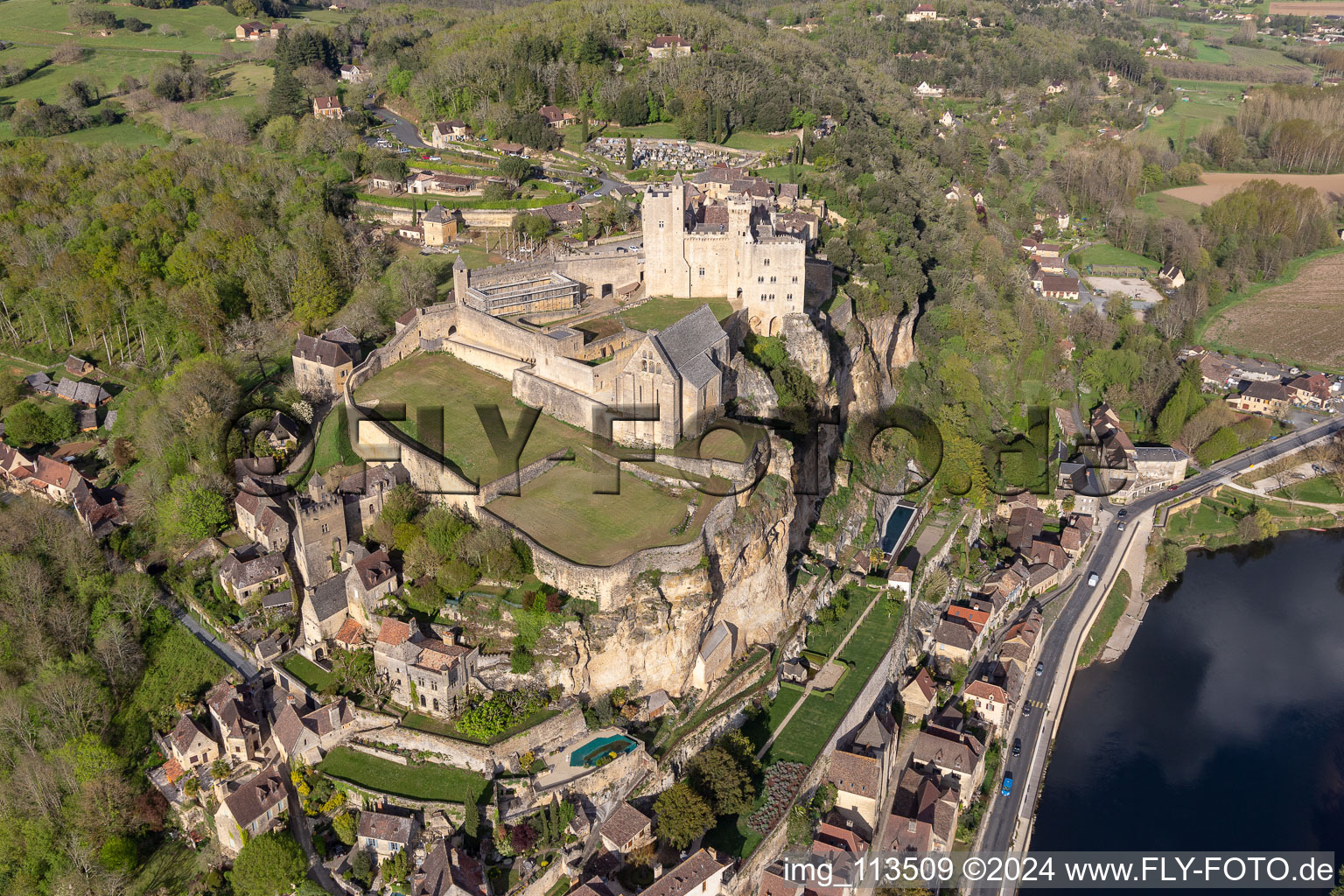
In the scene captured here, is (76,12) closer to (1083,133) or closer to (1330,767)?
(1083,133)

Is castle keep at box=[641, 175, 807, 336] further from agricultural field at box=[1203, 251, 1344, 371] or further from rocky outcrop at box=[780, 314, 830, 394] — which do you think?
agricultural field at box=[1203, 251, 1344, 371]

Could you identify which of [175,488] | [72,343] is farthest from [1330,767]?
[72,343]

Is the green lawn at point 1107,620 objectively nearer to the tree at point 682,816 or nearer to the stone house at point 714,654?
the stone house at point 714,654

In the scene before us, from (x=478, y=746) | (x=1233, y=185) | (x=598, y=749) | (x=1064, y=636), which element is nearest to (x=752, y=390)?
(x=598, y=749)

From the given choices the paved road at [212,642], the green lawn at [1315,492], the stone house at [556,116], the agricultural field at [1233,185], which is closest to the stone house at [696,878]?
the paved road at [212,642]

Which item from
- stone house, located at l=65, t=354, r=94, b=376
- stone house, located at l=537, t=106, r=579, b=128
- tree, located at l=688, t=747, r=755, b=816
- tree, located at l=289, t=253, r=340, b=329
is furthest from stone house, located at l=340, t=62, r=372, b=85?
tree, located at l=688, t=747, r=755, b=816
